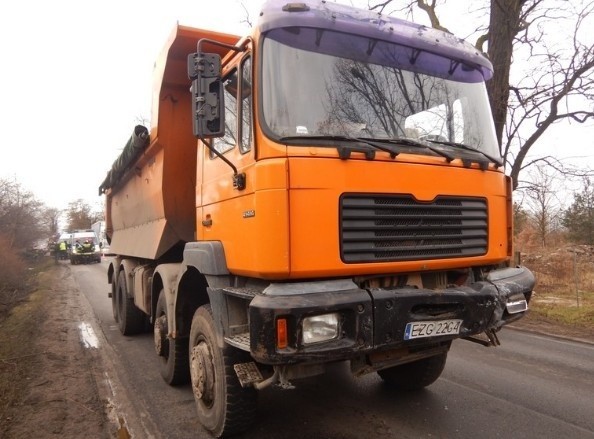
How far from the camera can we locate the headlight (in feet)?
9.28

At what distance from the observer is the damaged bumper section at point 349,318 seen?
2.78m

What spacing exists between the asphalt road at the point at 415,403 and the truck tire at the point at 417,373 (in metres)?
0.12

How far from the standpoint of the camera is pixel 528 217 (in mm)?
33875

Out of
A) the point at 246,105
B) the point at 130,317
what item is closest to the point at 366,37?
the point at 246,105

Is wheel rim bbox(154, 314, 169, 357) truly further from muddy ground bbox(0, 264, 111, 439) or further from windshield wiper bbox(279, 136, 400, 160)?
windshield wiper bbox(279, 136, 400, 160)

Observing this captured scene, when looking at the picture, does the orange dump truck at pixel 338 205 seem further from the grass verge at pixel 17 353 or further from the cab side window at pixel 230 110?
the grass verge at pixel 17 353

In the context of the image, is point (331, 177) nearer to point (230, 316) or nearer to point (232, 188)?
point (232, 188)

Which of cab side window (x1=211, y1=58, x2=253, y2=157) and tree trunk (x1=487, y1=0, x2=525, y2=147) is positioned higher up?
tree trunk (x1=487, y1=0, x2=525, y2=147)

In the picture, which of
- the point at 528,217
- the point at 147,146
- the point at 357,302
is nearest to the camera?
the point at 357,302

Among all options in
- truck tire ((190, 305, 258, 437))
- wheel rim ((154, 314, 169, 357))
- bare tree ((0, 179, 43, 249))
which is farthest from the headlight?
bare tree ((0, 179, 43, 249))

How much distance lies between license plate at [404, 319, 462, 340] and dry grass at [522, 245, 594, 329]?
604 centimetres

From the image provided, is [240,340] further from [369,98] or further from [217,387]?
[369,98]

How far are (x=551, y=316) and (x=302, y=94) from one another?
7.85 metres

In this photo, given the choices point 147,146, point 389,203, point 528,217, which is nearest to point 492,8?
point 147,146
